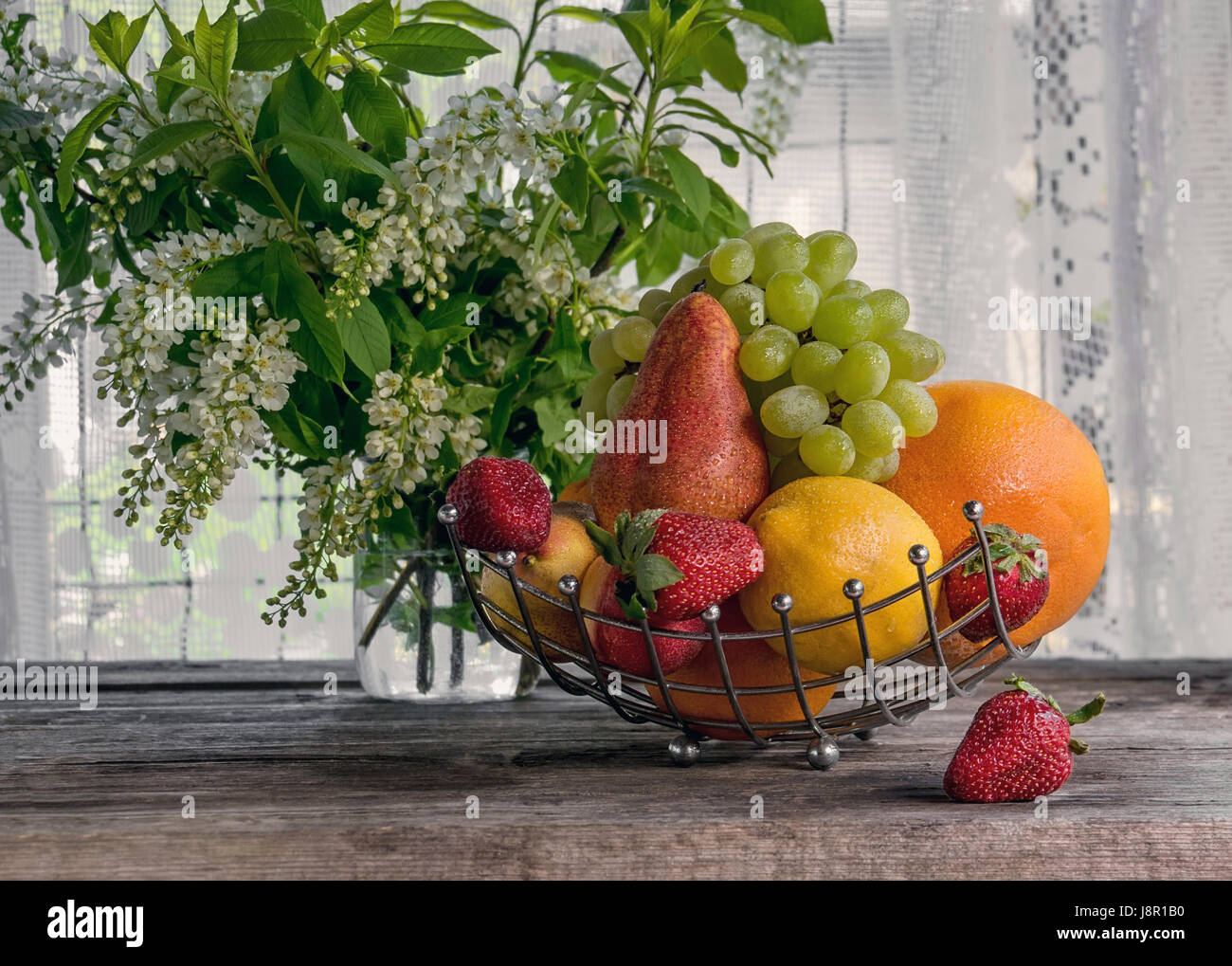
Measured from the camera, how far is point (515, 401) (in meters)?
0.73

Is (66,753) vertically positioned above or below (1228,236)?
below

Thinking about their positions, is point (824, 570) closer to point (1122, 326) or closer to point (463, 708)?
point (463, 708)

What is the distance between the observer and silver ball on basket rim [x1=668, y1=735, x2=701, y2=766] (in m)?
0.56

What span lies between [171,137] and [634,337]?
28 cm

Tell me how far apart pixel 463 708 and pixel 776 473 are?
1.01ft

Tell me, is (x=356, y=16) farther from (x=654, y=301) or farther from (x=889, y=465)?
(x=889, y=465)

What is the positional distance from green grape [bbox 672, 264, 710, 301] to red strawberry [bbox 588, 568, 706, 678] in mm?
211

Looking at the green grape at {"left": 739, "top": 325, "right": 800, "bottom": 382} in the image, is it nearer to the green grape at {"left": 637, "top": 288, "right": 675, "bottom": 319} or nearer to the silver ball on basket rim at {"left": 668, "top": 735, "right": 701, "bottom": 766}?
the green grape at {"left": 637, "top": 288, "right": 675, "bottom": 319}

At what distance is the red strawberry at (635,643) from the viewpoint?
501mm

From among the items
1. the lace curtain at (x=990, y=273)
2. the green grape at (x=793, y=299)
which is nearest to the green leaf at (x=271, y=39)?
the green grape at (x=793, y=299)

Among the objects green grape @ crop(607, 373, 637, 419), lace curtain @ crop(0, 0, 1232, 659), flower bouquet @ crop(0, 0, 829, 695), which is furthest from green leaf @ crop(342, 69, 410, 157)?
lace curtain @ crop(0, 0, 1232, 659)

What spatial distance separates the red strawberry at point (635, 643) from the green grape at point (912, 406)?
163mm

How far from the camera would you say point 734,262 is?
0.61 metres
